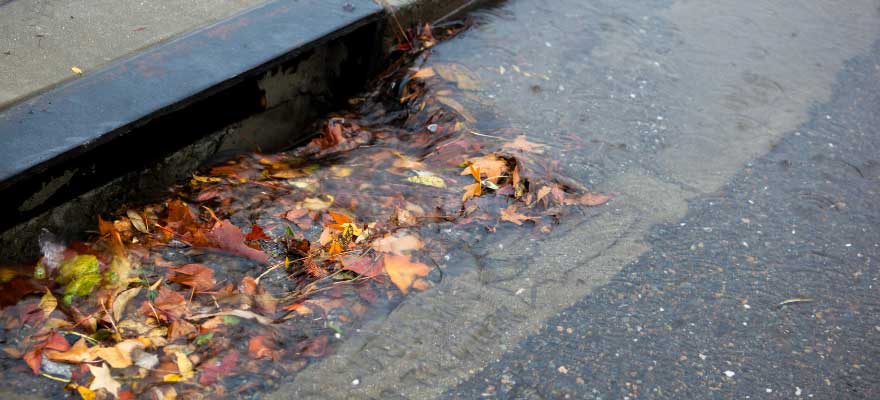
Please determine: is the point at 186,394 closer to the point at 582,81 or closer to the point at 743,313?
the point at 743,313

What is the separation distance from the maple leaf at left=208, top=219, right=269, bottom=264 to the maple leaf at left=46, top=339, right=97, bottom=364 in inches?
21.9

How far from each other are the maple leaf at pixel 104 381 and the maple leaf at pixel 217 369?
23 cm

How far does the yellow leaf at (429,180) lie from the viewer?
3044 millimetres

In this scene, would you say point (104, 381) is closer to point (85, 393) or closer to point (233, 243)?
point (85, 393)

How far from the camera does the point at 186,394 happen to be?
7.12 ft

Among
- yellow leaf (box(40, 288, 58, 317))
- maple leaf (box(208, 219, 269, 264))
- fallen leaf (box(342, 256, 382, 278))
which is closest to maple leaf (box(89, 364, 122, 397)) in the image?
yellow leaf (box(40, 288, 58, 317))

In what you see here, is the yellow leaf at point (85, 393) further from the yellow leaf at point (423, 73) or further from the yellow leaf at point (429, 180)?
the yellow leaf at point (423, 73)

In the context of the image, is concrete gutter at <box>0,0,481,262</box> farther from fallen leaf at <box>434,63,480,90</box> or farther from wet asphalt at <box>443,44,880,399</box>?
wet asphalt at <box>443,44,880,399</box>

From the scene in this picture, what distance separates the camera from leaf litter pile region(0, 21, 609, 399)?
226cm

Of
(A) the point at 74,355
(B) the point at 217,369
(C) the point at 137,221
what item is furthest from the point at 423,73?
(A) the point at 74,355

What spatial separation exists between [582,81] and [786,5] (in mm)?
1689

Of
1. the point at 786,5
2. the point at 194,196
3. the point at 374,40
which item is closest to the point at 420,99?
the point at 374,40

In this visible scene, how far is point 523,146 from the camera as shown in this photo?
326cm

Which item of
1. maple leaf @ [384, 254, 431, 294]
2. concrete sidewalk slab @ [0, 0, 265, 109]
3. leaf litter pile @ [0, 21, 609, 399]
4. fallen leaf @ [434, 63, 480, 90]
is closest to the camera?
leaf litter pile @ [0, 21, 609, 399]
